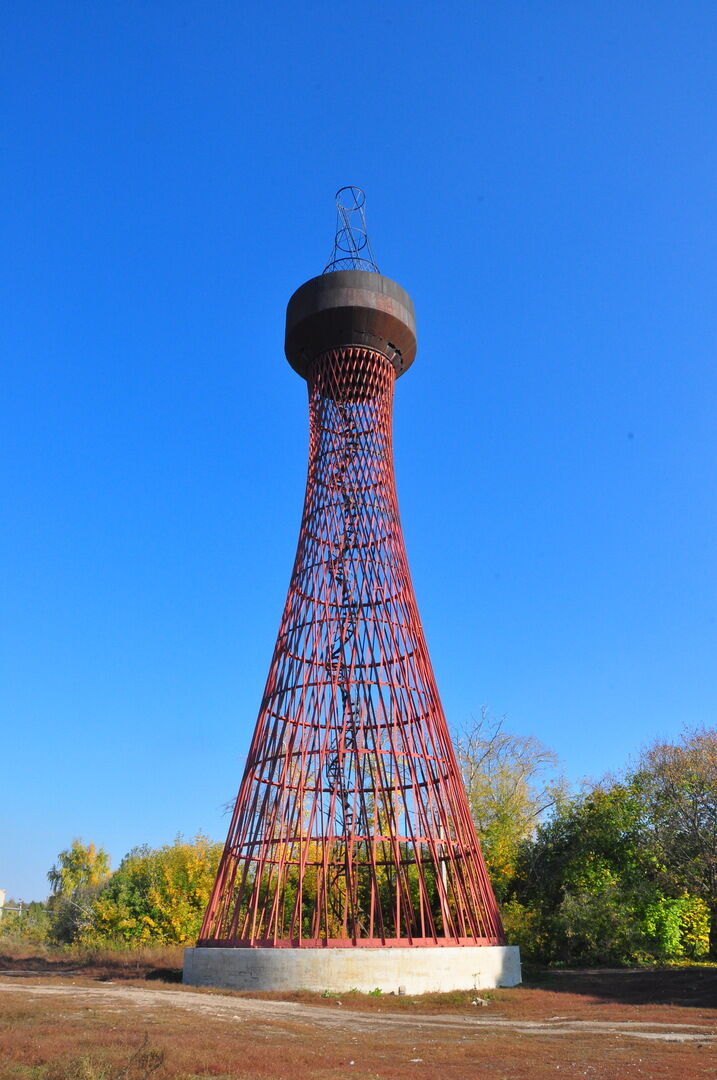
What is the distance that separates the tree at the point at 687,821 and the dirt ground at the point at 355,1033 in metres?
7.26

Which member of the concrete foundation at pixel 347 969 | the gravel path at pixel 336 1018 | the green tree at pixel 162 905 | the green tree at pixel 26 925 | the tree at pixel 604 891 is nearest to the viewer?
the gravel path at pixel 336 1018

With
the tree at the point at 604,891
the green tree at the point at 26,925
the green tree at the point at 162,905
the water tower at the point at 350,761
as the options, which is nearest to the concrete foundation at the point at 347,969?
the water tower at the point at 350,761

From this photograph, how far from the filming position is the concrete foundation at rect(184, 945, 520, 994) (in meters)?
13.3

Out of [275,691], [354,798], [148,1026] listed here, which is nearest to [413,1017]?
[148,1026]

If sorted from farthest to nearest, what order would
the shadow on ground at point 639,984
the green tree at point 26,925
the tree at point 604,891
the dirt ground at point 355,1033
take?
the green tree at point 26,925
the tree at point 604,891
the shadow on ground at point 639,984
the dirt ground at point 355,1033

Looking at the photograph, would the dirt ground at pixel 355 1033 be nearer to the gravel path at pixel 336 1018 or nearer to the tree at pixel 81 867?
the gravel path at pixel 336 1018

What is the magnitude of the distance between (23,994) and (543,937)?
14.1m

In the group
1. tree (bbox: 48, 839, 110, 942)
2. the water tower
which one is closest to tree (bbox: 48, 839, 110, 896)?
tree (bbox: 48, 839, 110, 942)

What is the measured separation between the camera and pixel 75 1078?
229 inches

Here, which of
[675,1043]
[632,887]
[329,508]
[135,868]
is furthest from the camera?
[135,868]

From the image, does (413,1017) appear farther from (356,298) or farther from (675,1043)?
(356,298)

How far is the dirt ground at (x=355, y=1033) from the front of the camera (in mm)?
6512

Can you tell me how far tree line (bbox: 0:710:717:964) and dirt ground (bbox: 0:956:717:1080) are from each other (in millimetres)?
5037

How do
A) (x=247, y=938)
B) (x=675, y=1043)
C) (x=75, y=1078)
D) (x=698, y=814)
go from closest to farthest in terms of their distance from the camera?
(x=75, y=1078) < (x=675, y=1043) < (x=247, y=938) < (x=698, y=814)
